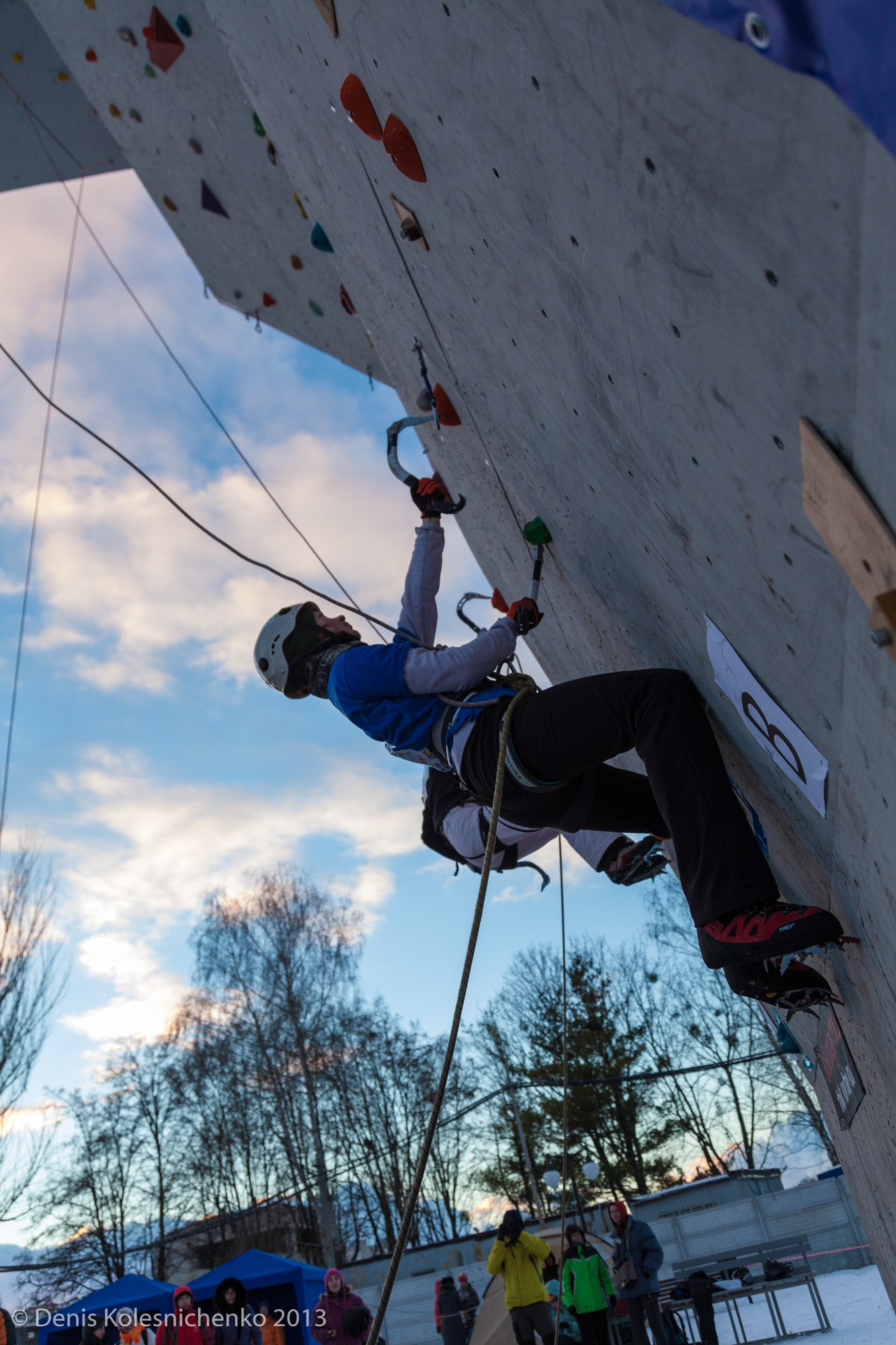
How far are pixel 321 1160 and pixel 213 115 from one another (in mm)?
14141

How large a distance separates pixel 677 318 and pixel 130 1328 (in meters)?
7.89

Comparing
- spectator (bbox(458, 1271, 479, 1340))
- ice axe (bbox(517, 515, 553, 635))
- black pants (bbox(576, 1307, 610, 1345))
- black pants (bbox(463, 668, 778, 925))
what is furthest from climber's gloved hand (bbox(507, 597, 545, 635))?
spectator (bbox(458, 1271, 479, 1340))

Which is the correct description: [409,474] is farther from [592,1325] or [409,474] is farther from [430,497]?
[592,1325]

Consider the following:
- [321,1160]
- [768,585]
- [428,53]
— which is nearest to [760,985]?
[768,585]

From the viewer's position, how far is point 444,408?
2.72 metres

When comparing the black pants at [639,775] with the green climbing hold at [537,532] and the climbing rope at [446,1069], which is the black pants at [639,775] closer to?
the climbing rope at [446,1069]

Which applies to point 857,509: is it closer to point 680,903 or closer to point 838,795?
point 838,795

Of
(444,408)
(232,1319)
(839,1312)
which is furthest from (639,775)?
(839,1312)

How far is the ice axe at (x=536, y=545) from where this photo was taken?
2189 millimetres

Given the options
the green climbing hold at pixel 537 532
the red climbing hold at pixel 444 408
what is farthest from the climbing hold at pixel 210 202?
the green climbing hold at pixel 537 532

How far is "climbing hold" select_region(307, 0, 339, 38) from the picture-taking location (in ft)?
4.89

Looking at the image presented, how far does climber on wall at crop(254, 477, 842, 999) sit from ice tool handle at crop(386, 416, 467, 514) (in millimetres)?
12

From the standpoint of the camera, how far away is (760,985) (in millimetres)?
1511

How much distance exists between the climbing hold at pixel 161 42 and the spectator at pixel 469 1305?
9314mm
